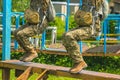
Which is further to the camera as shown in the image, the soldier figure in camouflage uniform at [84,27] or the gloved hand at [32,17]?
the gloved hand at [32,17]

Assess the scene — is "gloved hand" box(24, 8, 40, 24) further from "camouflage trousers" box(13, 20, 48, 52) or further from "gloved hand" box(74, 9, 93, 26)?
"gloved hand" box(74, 9, 93, 26)

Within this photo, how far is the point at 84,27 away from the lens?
5.83 meters

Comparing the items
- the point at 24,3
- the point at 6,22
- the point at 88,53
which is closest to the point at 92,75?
the point at 6,22

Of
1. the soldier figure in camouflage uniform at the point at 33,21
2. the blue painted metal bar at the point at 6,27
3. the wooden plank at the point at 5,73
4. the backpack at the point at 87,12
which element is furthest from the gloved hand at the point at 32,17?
the blue painted metal bar at the point at 6,27

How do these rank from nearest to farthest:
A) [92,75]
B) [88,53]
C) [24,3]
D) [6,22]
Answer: [92,75] → [6,22] → [88,53] → [24,3]

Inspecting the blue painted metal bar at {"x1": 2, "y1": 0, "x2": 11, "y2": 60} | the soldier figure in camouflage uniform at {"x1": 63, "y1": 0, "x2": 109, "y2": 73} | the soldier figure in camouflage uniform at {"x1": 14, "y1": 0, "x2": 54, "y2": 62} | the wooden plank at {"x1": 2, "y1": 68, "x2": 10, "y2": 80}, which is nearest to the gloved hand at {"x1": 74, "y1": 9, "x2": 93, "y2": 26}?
the soldier figure in camouflage uniform at {"x1": 63, "y1": 0, "x2": 109, "y2": 73}

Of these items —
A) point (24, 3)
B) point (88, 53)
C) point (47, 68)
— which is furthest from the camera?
point (24, 3)

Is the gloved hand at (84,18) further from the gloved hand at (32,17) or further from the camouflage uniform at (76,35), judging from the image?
the gloved hand at (32,17)

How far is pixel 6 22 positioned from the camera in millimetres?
8016

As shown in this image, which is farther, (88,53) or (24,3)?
(24,3)

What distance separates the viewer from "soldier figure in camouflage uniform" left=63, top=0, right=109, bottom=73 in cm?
580

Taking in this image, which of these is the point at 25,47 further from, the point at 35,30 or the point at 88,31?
the point at 88,31

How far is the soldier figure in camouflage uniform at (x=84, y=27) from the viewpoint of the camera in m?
5.80

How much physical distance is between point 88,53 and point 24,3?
8.09 meters
